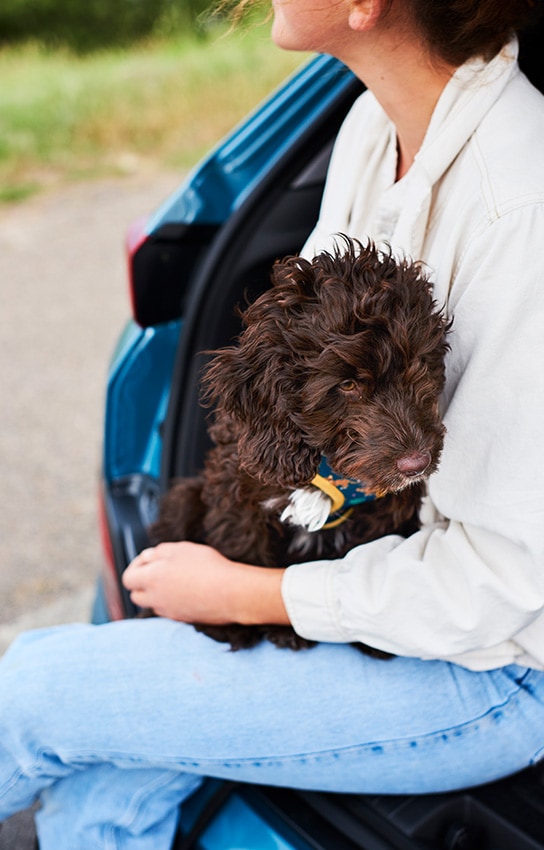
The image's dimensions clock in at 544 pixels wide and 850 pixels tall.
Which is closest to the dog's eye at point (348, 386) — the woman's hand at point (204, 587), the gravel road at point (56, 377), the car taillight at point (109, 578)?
the woman's hand at point (204, 587)

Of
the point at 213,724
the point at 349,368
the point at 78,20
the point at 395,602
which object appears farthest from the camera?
the point at 78,20

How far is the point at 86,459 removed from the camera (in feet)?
13.6

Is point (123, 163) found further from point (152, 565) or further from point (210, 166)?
point (152, 565)

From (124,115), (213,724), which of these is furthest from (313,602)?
(124,115)

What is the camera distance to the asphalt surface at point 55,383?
338 centimetres

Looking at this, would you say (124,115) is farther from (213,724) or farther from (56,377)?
(213,724)

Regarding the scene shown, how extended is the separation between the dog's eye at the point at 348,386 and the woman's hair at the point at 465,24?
1.81 ft

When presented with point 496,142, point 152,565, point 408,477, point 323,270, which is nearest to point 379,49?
point 496,142

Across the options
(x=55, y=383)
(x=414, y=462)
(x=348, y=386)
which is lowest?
(x=414, y=462)

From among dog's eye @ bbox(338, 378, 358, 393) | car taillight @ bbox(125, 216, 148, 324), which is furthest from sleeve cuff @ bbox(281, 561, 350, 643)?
car taillight @ bbox(125, 216, 148, 324)

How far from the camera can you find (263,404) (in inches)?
52.3

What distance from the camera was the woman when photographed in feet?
4.04

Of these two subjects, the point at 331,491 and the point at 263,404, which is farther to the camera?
the point at 331,491

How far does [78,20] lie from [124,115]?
51.8ft
